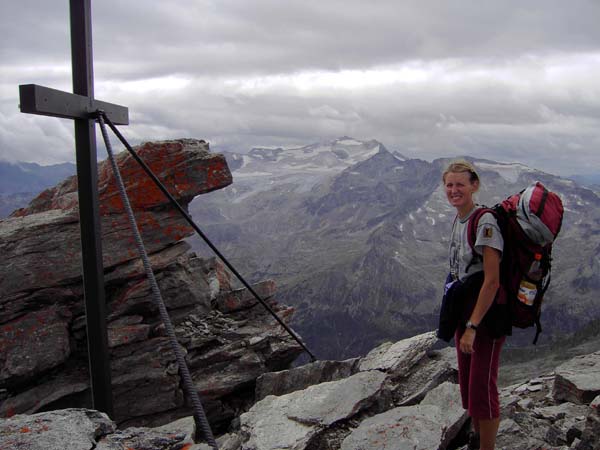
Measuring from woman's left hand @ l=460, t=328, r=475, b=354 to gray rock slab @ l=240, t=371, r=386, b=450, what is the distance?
177 inches

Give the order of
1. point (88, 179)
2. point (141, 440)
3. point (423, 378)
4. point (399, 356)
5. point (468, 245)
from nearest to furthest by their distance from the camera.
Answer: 1. point (141, 440)
2. point (468, 245)
3. point (88, 179)
4. point (423, 378)
5. point (399, 356)

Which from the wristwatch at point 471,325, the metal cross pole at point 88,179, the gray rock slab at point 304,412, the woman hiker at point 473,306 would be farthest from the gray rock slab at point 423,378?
the metal cross pole at point 88,179

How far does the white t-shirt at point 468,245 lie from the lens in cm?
774

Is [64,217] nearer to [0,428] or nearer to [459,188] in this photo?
[0,428]

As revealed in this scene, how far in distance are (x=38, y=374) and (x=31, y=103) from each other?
1017 cm

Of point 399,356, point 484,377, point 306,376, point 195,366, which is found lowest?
point 195,366

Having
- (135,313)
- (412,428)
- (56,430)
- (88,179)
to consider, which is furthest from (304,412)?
(135,313)

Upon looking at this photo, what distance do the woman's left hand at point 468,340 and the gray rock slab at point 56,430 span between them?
19.0ft

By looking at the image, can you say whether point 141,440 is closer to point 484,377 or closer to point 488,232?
point 484,377

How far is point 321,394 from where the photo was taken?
12945mm

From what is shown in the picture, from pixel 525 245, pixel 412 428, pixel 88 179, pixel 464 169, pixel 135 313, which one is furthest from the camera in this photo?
pixel 135 313

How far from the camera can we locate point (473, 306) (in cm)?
834

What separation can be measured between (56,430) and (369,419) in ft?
21.9

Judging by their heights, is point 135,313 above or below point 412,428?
above
